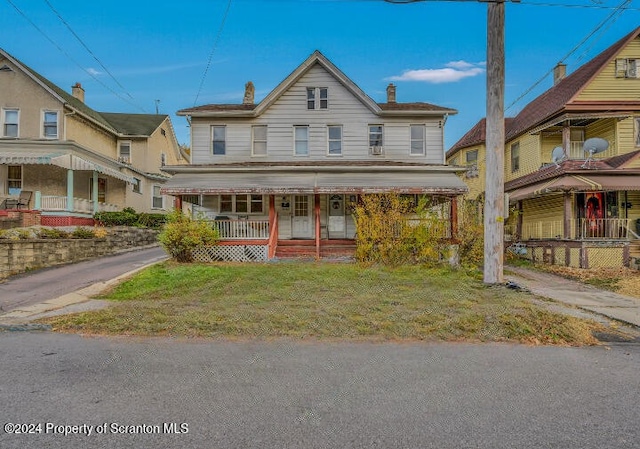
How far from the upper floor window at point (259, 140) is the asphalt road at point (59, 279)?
689 centimetres

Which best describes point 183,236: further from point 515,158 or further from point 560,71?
point 560,71

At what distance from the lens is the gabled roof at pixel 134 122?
28564mm

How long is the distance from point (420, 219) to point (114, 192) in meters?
21.4

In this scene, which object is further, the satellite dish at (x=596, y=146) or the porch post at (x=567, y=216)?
the satellite dish at (x=596, y=146)

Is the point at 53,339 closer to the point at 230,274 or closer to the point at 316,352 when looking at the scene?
the point at 316,352

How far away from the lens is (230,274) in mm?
11688

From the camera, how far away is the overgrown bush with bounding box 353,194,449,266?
43.0 feet

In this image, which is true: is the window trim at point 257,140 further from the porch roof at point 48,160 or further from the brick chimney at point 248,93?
the porch roof at point 48,160

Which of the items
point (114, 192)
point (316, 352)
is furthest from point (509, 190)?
point (114, 192)

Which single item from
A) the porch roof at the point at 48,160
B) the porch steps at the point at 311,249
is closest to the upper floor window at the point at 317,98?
the porch steps at the point at 311,249

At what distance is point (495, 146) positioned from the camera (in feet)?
33.4

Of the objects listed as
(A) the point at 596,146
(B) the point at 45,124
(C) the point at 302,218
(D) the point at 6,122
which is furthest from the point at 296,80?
(D) the point at 6,122

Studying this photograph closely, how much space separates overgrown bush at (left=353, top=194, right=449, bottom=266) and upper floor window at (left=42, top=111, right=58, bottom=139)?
18736 mm

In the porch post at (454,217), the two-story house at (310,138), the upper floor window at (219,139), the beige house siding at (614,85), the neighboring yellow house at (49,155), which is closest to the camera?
the porch post at (454,217)
